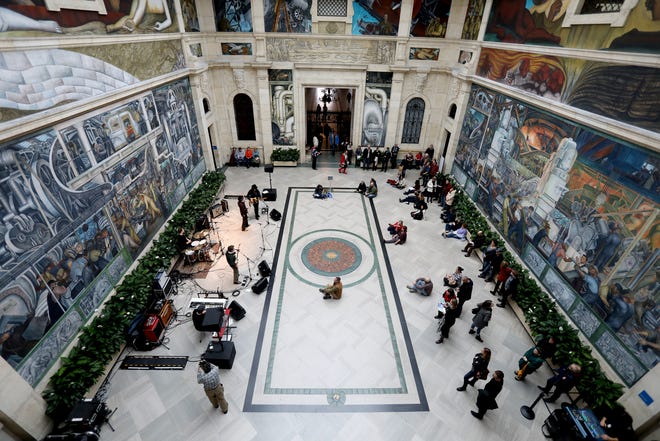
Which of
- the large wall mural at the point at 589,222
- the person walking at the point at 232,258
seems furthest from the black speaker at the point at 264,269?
the large wall mural at the point at 589,222

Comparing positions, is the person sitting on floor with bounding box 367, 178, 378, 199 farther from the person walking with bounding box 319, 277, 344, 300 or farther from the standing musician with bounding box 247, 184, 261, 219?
the person walking with bounding box 319, 277, 344, 300

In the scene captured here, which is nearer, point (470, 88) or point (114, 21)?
point (114, 21)

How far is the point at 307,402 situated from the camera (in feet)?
22.4

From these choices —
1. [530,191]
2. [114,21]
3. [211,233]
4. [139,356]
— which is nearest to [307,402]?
[139,356]

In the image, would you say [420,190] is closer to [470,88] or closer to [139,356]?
[470,88]

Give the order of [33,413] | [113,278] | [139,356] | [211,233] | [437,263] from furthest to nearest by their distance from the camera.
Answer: [211,233] < [437,263] < [113,278] < [139,356] < [33,413]

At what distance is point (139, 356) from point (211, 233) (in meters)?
5.34

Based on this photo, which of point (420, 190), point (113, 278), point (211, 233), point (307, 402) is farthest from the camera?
point (420, 190)

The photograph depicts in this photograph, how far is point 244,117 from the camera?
1730 centimetres

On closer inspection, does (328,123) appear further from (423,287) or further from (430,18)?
(423,287)

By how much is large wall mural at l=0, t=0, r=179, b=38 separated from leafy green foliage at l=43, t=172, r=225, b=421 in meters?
5.72

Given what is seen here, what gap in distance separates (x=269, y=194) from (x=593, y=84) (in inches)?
454

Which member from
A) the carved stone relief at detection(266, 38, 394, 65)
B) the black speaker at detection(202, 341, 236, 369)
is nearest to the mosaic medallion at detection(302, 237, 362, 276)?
the black speaker at detection(202, 341, 236, 369)

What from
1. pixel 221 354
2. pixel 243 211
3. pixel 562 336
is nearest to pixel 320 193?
pixel 243 211
